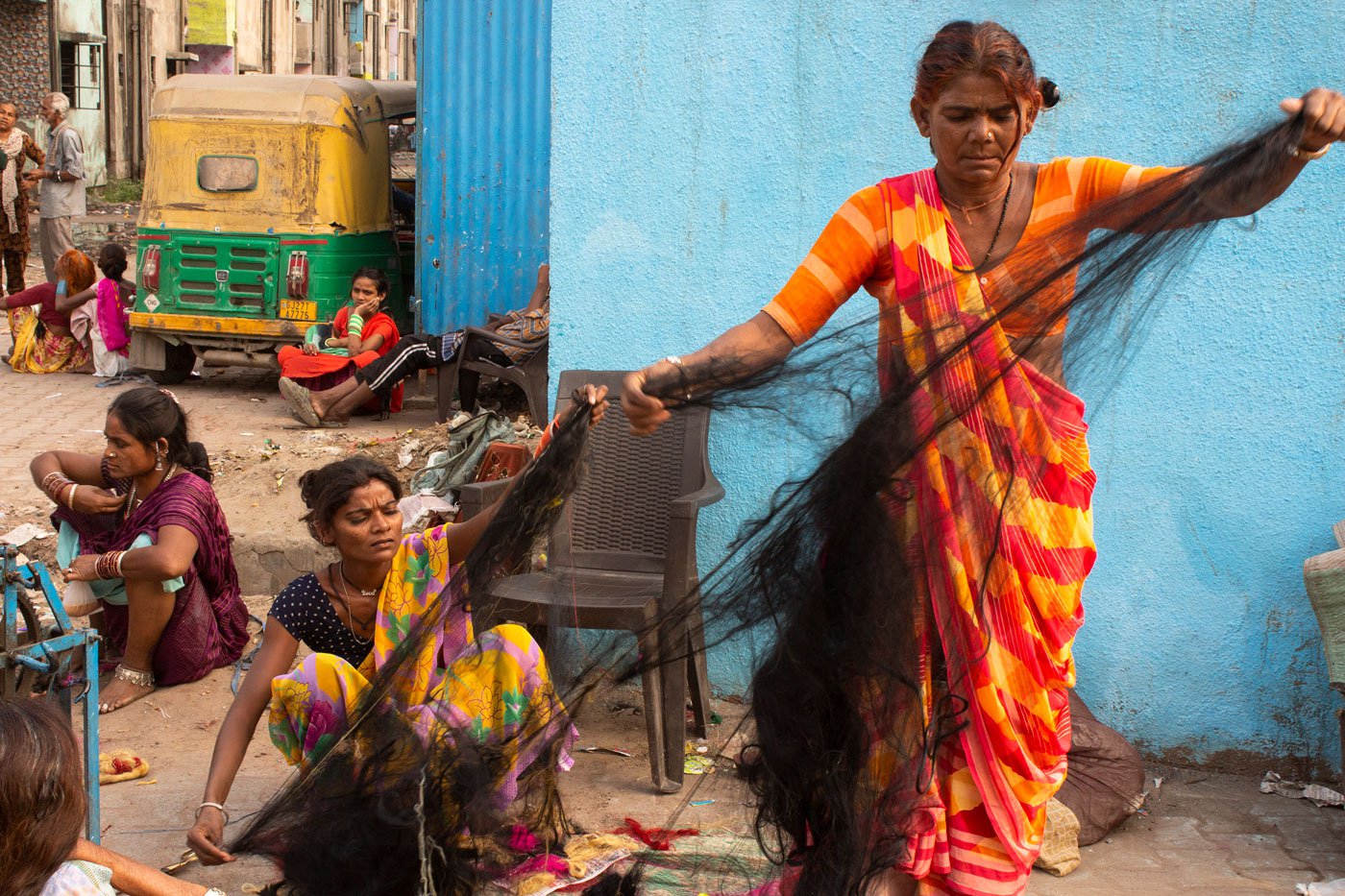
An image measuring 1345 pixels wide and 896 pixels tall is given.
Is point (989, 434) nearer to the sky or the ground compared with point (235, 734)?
nearer to the sky

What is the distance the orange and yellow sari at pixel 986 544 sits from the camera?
2322 millimetres

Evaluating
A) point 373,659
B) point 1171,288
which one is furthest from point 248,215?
point 1171,288

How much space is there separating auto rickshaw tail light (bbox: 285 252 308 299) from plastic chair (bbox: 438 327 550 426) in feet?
5.87

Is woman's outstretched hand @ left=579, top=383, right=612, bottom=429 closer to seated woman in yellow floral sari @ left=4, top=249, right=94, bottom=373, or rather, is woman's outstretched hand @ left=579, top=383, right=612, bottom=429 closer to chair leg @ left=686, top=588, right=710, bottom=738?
chair leg @ left=686, top=588, right=710, bottom=738

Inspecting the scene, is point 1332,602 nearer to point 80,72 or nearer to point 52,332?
point 52,332

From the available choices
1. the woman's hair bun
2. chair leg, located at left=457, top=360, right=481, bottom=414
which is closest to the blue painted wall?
the woman's hair bun

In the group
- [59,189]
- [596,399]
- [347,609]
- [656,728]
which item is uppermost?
[59,189]

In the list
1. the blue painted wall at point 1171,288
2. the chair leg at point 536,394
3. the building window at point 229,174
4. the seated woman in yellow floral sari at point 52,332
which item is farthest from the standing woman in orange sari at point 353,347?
the blue painted wall at point 1171,288

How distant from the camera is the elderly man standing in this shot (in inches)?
486

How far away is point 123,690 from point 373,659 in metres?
1.78

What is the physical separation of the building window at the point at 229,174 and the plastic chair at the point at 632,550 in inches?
232

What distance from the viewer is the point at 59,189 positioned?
40.7 ft

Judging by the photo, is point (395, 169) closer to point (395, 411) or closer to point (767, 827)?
point (395, 411)

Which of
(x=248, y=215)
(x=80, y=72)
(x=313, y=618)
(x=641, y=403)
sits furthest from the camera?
(x=80, y=72)
